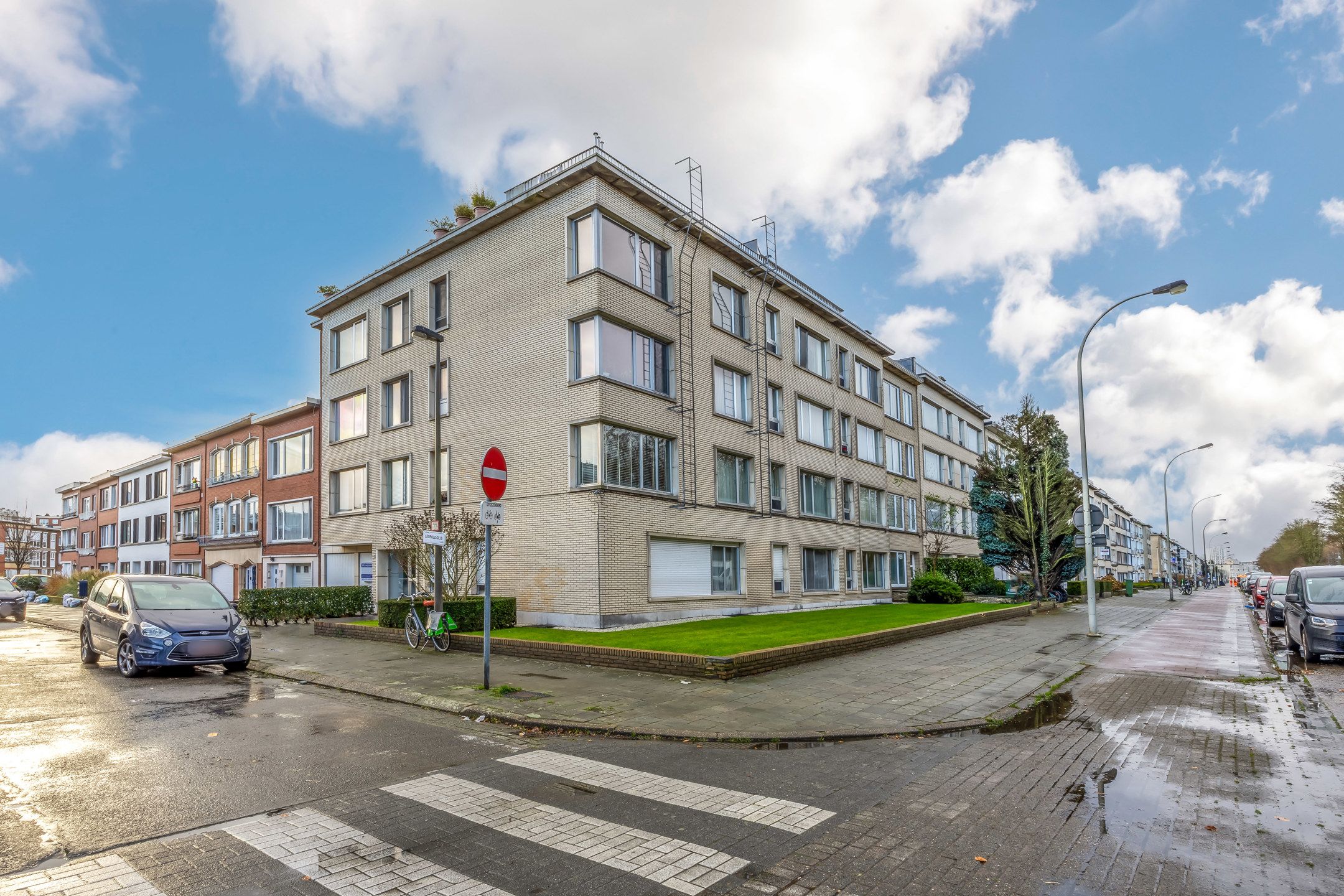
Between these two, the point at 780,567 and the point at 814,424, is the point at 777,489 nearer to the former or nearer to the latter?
the point at 780,567

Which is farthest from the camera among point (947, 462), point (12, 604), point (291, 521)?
point (947, 462)

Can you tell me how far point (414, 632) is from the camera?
53.3 feet

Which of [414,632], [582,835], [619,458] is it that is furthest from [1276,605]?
[582,835]

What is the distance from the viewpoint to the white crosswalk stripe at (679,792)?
5336 millimetres

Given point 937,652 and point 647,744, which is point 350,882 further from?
point 937,652

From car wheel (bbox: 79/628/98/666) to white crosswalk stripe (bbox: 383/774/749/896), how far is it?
11.0 metres

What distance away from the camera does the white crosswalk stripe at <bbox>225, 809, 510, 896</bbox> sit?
164 inches

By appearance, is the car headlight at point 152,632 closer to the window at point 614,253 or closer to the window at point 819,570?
the window at point 614,253

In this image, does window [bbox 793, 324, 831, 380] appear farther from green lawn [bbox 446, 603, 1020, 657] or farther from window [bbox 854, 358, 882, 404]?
green lawn [bbox 446, 603, 1020, 657]

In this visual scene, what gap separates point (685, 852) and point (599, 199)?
58.9ft

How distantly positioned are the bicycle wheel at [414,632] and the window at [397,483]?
9.33 m

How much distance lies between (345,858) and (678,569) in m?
17.2

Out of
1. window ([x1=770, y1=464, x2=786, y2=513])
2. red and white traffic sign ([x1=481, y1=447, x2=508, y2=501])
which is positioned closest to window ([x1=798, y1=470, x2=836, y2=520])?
window ([x1=770, y1=464, x2=786, y2=513])

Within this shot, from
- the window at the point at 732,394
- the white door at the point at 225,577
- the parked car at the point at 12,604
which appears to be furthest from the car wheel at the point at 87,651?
the white door at the point at 225,577
